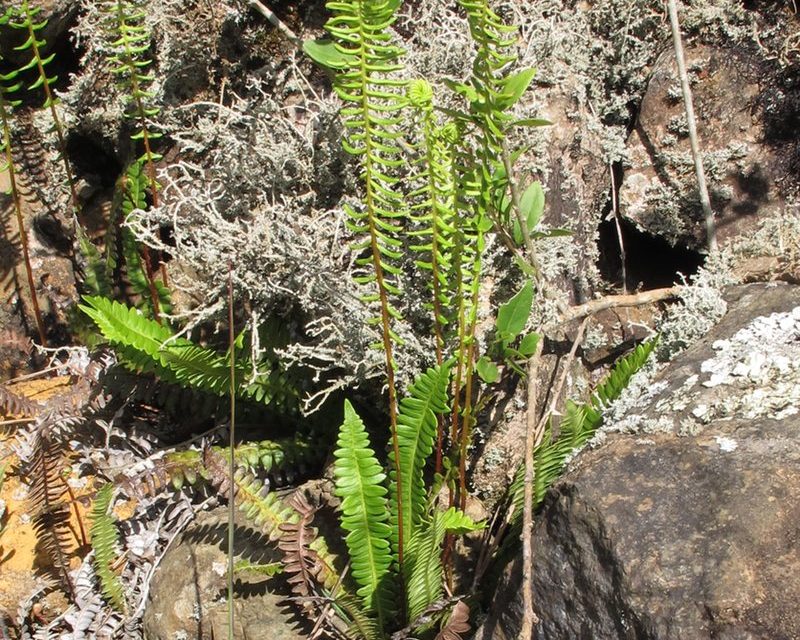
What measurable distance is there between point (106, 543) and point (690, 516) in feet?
7.17

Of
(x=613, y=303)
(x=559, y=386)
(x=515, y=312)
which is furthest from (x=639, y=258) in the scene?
(x=515, y=312)

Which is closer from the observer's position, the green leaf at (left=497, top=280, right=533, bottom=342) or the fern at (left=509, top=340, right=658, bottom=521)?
the fern at (left=509, top=340, right=658, bottom=521)

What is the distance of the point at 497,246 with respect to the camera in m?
3.14

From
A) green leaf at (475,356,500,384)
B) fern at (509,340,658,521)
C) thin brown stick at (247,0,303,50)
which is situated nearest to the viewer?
fern at (509,340,658,521)

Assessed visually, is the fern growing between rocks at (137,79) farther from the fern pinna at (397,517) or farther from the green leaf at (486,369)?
the green leaf at (486,369)

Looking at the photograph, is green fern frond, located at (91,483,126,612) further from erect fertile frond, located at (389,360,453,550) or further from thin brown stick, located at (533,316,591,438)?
thin brown stick, located at (533,316,591,438)

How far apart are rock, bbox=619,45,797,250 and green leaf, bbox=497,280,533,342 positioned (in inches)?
43.2

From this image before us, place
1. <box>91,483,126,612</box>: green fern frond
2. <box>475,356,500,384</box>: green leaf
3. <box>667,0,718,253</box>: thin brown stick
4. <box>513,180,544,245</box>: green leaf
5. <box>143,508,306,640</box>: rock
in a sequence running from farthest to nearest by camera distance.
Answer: <box>667,0,718,253</box>: thin brown stick
<box>91,483,126,612</box>: green fern frond
<box>513,180,544,245</box>: green leaf
<box>143,508,306,640</box>: rock
<box>475,356,500,384</box>: green leaf

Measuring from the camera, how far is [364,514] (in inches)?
101

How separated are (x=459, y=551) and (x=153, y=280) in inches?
71.1

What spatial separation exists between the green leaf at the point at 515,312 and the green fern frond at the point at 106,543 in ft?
5.32

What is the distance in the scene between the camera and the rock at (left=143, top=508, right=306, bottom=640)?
2758 millimetres

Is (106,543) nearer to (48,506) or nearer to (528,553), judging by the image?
(48,506)

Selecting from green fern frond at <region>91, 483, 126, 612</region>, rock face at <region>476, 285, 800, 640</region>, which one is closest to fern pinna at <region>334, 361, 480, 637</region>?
rock face at <region>476, 285, 800, 640</region>
